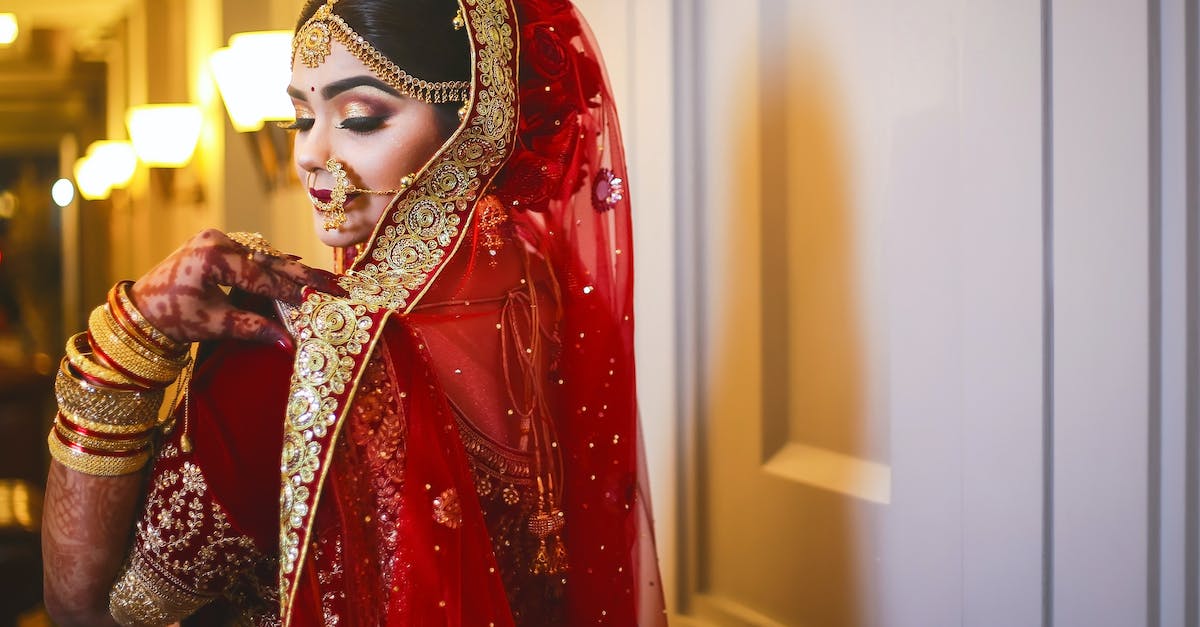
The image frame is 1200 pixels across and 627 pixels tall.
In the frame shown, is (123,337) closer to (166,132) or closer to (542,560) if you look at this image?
(542,560)

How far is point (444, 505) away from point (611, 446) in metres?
0.23

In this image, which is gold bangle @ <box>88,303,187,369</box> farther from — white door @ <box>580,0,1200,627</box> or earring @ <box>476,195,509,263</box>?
white door @ <box>580,0,1200,627</box>

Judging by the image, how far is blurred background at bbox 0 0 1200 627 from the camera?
679 millimetres

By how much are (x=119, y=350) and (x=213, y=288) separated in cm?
8

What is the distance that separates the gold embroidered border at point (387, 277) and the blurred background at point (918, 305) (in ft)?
1.28

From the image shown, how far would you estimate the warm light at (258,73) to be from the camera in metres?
2.22

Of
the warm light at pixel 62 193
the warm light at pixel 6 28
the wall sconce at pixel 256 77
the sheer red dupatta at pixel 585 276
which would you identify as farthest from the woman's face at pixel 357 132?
the warm light at pixel 62 193

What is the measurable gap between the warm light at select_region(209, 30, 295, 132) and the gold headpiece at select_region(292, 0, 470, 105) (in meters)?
1.48

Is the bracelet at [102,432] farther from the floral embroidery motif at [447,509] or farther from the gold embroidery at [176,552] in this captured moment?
the floral embroidery motif at [447,509]

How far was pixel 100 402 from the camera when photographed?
673 mm

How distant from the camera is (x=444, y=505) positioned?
68 cm

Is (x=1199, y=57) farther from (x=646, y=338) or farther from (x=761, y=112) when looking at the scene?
(x=646, y=338)

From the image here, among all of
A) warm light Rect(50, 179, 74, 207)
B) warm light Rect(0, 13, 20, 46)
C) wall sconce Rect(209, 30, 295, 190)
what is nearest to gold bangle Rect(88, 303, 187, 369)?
wall sconce Rect(209, 30, 295, 190)

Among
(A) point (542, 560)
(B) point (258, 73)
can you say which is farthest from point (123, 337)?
(B) point (258, 73)
